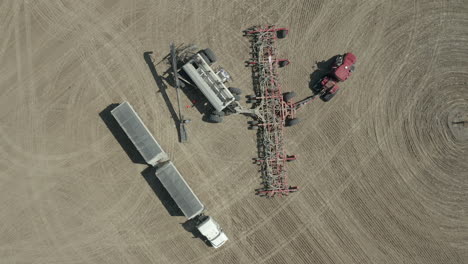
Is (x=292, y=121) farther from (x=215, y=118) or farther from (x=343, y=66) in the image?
(x=215, y=118)

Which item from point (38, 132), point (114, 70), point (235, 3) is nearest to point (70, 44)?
point (114, 70)

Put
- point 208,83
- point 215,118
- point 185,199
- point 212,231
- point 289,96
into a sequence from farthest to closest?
point 289,96 → point 215,118 → point 208,83 → point 212,231 → point 185,199

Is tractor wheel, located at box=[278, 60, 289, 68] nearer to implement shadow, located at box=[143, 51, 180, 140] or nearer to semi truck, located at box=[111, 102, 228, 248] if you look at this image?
implement shadow, located at box=[143, 51, 180, 140]

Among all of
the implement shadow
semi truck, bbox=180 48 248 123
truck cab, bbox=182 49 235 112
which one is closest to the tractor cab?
semi truck, bbox=180 48 248 123

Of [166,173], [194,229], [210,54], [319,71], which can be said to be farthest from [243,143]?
[319,71]

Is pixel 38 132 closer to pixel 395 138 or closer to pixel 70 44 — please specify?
pixel 70 44
